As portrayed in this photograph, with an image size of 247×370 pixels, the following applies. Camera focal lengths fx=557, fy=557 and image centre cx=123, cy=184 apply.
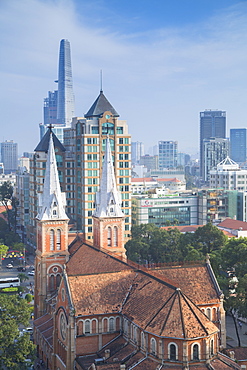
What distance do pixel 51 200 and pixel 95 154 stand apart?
155 ft

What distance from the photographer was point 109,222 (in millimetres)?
77500

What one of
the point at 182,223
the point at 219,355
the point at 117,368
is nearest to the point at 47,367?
the point at 117,368

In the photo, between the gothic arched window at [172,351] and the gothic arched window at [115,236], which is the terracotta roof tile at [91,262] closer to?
the gothic arched window at [115,236]

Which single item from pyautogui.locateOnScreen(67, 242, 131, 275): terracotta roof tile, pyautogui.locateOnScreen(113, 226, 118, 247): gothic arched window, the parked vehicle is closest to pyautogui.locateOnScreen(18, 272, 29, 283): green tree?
the parked vehicle

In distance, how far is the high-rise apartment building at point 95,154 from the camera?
121 m

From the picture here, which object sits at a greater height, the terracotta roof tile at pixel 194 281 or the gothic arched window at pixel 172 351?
the terracotta roof tile at pixel 194 281

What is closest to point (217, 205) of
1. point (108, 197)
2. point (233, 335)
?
point (233, 335)

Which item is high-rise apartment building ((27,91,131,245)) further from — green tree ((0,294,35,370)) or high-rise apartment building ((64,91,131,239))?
green tree ((0,294,35,370))

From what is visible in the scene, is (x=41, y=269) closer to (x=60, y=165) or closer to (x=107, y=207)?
(x=107, y=207)

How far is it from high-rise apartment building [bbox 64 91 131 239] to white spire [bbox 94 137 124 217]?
40.1 m

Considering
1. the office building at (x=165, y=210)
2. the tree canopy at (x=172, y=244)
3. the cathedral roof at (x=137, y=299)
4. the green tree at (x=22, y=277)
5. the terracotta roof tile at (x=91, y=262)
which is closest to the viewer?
the cathedral roof at (x=137, y=299)

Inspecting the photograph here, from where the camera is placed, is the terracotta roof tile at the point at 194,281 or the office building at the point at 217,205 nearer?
the terracotta roof tile at the point at 194,281

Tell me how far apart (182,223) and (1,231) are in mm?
49388

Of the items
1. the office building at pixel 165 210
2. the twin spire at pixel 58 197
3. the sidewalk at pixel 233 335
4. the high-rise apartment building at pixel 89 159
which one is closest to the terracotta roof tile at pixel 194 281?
the sidewalk at pixel 233 335
